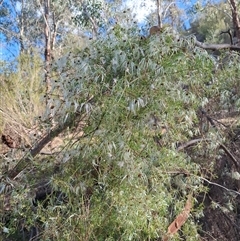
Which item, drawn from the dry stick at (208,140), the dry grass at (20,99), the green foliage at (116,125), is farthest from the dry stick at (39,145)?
the dry grass at (20,99)

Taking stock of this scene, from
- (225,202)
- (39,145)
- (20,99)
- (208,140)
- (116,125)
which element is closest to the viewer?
(116,125)

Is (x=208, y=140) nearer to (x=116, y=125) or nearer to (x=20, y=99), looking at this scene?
(x=116, y=125)

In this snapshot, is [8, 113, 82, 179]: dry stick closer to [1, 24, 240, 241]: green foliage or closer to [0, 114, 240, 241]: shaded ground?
[1, 24, 240, 241]: green foliage

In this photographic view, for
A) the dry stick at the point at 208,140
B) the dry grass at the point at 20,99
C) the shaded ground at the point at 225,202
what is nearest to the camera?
the dry stick at the point at 208,140

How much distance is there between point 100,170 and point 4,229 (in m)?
0.74

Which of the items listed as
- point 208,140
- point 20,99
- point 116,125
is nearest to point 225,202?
point 208,140

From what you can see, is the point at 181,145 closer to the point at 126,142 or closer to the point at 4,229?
the point at 126,142

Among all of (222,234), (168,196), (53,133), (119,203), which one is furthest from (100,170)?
(222,234)

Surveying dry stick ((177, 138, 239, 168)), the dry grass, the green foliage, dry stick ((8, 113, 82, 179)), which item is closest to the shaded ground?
dry stick ((177, 138, 239, 168))

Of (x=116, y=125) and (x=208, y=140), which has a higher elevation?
(x=116, y=125)

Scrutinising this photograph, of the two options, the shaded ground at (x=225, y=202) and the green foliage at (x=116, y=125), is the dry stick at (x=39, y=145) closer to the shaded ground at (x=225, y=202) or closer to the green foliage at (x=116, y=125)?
the green foliage at (x=116, y=125)

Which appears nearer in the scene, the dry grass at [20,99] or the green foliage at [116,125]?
the green foliage at [116,125]

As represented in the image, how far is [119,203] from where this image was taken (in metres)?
2.28

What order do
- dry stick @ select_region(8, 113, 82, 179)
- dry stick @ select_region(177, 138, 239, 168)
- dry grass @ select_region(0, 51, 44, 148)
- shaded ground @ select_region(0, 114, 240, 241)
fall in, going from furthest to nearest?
1. dry grass @ select_region(0, 51, 44, 148)
2. shaded ground @ select_region(0, 114, 240, 241)
3. dry stick @ select_region(177, 138, 239, 168)
4. dry stick @ select_region(8, 113, 82, 179)
